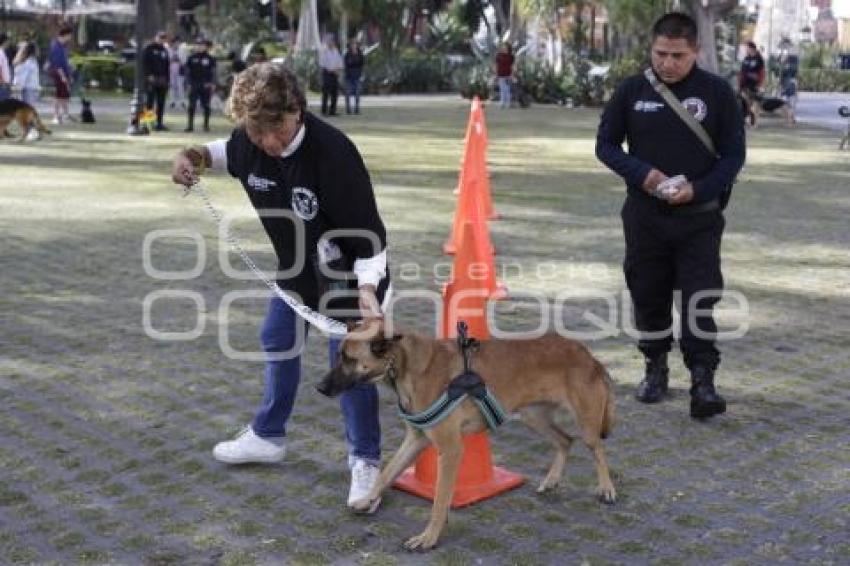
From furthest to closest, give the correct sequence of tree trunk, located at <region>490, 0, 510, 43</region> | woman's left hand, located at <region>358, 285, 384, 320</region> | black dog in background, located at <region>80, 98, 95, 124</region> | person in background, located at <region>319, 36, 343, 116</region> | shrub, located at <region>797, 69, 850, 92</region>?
tree trunk, located at <region>490, 0, 510, 43</region> < shrub, located at <region>797, 69, 850, 92</region> < person in background, located at <region>319, 36, 343, 116</region> < black dog in background, located at <region>80, 98, 95, 124</region> < woman's left hand, located at <region>358, 285, 384, 320</region>

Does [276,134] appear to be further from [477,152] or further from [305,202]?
[477,152]

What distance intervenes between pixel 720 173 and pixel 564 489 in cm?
175

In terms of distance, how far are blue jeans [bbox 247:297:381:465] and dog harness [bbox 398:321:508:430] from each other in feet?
1.19

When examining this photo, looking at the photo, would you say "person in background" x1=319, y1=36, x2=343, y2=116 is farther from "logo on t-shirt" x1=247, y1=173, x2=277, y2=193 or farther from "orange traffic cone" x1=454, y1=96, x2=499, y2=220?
"logo on t-shirt" x1=247, y1=173, x2=277, y2=193

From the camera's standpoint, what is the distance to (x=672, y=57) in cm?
504

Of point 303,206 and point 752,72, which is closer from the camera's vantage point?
point 303,206

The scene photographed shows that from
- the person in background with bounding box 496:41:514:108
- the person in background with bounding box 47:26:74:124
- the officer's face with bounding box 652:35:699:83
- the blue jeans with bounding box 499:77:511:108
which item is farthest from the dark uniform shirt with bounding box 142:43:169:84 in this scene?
the officer's face with bounding box 652:35:699:83

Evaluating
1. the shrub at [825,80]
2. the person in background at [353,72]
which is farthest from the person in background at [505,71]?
the shrub at [825,80]

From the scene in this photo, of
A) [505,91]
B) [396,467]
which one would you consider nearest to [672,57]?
[396,467]

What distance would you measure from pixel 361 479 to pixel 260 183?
124 cm

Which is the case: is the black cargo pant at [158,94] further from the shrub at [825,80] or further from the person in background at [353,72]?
the shrub at [825,80]

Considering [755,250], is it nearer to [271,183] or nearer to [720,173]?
[720,173]

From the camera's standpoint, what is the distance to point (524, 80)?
109 feet

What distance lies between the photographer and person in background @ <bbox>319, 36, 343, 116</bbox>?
25250mm
